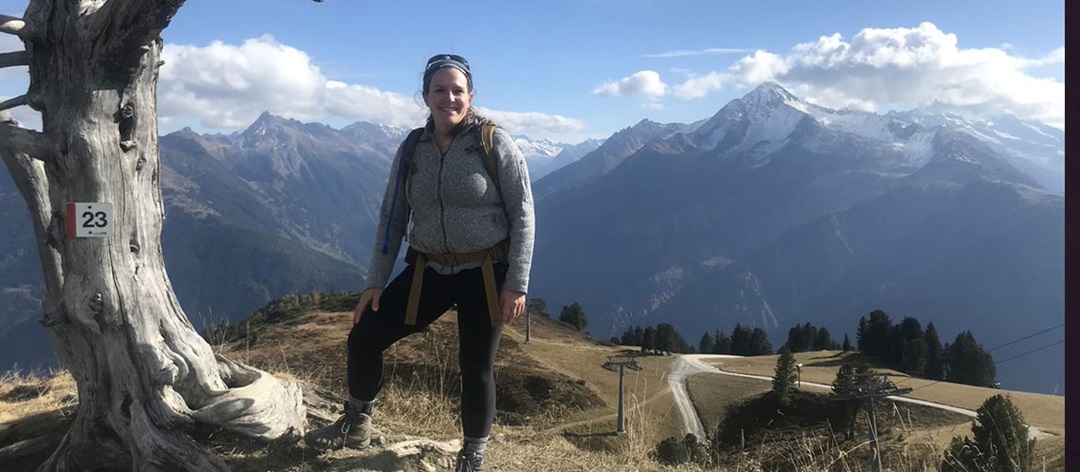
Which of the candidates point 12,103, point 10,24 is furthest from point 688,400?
point 10,24

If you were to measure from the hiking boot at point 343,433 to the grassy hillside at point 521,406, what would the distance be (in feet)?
0.26

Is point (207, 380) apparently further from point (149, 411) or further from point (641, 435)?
point (641, 435)

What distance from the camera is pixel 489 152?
4.10 metres

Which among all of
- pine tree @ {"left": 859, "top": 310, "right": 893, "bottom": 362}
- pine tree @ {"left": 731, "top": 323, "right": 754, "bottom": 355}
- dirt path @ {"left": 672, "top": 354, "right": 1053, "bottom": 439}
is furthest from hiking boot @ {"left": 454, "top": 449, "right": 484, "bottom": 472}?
pine tree @ {"left": 731, "top": 323, "right": 754, "bottom": 355}

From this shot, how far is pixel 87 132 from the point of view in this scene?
421cm

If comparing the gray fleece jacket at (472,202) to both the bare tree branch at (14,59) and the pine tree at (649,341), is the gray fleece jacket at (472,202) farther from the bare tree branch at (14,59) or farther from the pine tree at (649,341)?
the pine tree at (649,341)

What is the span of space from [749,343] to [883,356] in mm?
17597

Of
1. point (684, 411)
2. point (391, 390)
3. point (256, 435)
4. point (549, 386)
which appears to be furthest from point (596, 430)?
point (256, 435)

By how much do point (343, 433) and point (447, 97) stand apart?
239 cm

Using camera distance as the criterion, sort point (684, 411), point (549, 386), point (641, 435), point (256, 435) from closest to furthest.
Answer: point (256, 435)
point (641, 435)
point (549, 386)
point (684, 411)

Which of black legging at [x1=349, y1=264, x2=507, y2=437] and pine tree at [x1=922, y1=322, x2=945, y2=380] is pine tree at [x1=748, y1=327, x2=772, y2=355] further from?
black legging at [x1=349, y1=264, x2=507, y2=437]

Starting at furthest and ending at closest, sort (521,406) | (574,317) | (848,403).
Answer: (574,317), (848,403), (521,406)

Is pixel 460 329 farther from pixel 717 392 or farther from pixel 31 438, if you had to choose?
pixel 717 392

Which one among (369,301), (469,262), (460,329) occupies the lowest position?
(460,329)
